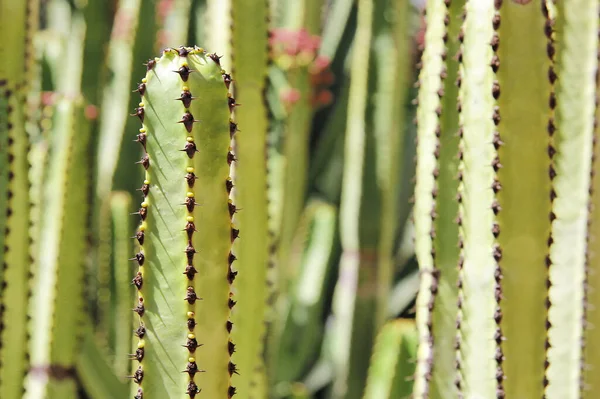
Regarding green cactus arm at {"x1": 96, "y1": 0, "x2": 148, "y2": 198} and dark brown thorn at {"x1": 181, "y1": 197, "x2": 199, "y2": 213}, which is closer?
dark brown thorn at {"x1": 181, "y1": 197, "x2": 199, "y2": 213}

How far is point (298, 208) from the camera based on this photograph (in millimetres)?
2848

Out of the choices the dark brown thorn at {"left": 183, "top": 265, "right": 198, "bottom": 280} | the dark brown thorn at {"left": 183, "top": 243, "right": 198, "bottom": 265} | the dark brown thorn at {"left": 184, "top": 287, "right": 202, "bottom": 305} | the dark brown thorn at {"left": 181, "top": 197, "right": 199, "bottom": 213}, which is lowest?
the dark brown thorn at {"left": 184, "top": 287, "right": 202, "bottom": 305}

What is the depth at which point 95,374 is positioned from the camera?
2115 mm

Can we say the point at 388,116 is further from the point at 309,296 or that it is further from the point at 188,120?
the point at 188,120

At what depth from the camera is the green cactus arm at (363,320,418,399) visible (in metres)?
1.96

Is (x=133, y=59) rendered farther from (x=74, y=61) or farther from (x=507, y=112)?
(x=507, y=112)

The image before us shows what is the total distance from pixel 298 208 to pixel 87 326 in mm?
957

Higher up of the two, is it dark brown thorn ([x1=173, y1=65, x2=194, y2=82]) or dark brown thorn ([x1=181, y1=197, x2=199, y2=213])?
dark brown thorn ([x1=173, y1=65, x2=194, y2=82])

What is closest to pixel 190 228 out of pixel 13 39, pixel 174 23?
pixel 13 39

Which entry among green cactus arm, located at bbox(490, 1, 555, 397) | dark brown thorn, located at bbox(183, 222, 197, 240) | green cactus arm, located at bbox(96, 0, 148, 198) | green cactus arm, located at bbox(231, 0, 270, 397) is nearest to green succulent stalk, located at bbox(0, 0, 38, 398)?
green cactus arm, located at bbox(231, 0, 270, 397)

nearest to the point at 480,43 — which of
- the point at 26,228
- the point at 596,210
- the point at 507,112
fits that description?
the point at 507,112

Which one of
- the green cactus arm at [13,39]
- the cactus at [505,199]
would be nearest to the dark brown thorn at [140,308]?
the cactus at [505,199]

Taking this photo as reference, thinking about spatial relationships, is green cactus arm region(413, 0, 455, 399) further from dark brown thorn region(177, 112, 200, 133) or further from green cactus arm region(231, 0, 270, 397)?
dark brown thorn region(177, 112, 200, 133)

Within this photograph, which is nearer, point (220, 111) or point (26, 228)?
point (220, 111)
